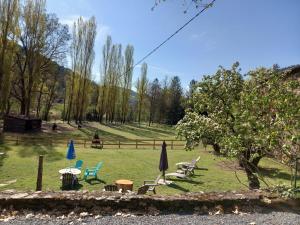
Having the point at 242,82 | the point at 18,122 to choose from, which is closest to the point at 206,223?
the point at 242,82

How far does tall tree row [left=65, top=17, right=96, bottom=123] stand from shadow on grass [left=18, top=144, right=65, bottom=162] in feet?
64.5

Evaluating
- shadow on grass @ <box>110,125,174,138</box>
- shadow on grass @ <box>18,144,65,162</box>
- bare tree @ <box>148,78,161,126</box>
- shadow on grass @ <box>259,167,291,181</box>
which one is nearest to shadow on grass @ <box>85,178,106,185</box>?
shadow on grass @ <box>18,144,65,162</box>

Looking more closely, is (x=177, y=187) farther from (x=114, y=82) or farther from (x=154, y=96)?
(x=154, y=96)

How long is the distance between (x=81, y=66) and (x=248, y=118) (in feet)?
124

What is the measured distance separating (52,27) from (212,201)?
35.3 metres

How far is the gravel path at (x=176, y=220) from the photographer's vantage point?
4609 mm

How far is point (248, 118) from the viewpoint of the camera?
7.15 metres

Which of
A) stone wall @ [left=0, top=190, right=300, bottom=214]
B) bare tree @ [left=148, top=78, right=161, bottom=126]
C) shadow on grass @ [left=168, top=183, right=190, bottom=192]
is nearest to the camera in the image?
stone wall @ [left=0, top=190, right=300, bottom=214]

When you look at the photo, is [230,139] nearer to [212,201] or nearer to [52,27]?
[212,201]

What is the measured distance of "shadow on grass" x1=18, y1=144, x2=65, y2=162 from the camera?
18125 mm

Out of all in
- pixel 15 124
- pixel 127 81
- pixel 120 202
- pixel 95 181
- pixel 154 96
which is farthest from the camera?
pixel 154 96

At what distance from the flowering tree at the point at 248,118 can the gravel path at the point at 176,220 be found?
146 cm

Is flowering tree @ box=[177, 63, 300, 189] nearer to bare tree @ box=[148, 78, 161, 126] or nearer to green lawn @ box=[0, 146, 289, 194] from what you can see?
green lawn @ box=[0, 146, 289, 194]

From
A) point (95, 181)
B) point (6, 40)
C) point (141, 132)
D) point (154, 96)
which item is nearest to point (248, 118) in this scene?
point (95, 181)
